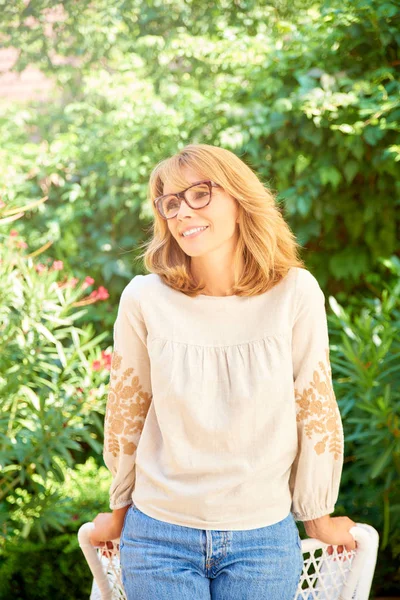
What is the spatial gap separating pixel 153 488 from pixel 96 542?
252 mm

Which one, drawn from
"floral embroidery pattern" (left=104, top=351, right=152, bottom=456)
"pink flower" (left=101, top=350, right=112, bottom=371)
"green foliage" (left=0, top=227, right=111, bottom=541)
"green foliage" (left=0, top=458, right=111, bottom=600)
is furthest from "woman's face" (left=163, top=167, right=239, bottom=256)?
"green foliage" (left=0, top=458, right=111, bottom=600)

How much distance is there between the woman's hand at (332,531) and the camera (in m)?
1.62

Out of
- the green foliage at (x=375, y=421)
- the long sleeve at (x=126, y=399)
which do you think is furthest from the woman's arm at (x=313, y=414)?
the green foliage at (x=375, y=421)

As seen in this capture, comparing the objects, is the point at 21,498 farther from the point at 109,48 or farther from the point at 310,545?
the point at 109,48

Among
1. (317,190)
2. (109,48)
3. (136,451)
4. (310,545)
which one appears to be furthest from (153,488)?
(109,48)

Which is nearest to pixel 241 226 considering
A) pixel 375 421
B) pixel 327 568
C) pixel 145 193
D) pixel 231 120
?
pixel 327 568

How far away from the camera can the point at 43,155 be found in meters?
4.12

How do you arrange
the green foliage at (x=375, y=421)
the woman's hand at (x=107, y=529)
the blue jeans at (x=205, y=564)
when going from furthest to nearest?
the green foliage at (x=375, y=421)
the woman's hand at (x=107, y=529)
the blue jeans at (x=205, y=564)

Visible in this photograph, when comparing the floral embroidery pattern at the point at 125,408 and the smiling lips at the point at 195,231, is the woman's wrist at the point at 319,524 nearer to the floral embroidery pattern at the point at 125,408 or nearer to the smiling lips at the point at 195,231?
the floral embroidery pattern at the point at 125,408

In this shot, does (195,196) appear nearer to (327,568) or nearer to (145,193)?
(327,568)

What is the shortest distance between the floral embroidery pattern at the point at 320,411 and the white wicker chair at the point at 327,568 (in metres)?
0.22

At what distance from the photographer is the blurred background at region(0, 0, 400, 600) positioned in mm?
2812

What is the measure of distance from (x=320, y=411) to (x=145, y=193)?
7.72ft

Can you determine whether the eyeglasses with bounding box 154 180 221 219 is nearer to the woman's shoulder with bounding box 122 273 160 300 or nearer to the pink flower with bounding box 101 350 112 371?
the woman's shoulder with bounding box 122 273 160 300
